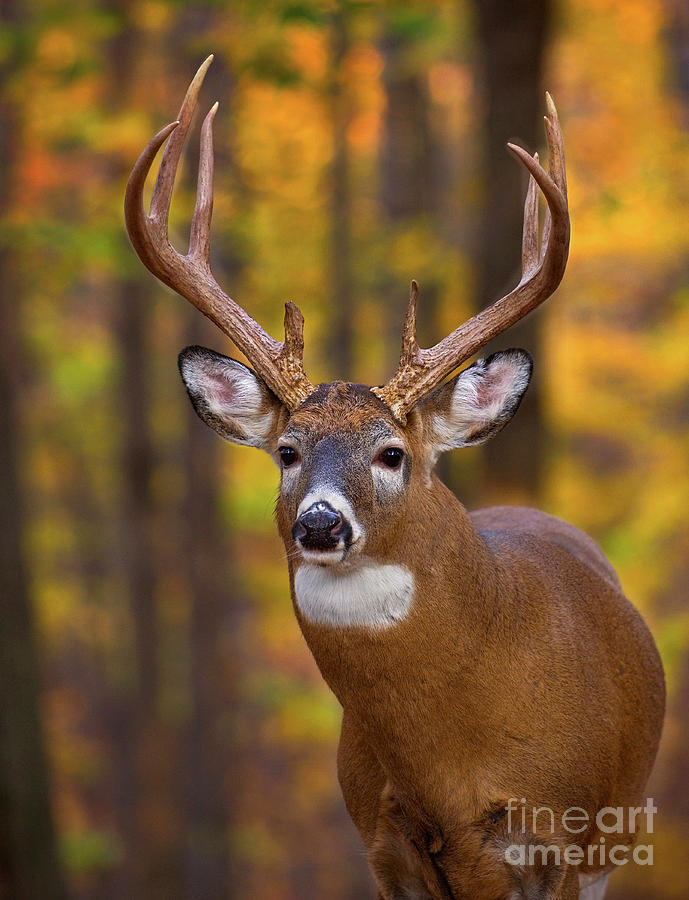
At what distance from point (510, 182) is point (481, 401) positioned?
203 inches

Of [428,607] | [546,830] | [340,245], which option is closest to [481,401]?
[428,607]

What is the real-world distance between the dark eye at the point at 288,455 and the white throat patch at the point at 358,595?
0.35 m

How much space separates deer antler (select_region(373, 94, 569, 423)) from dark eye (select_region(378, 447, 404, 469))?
0.42 feet

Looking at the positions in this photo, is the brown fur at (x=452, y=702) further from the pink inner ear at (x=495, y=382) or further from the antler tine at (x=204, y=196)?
the antler tine at (x=204, y=196)

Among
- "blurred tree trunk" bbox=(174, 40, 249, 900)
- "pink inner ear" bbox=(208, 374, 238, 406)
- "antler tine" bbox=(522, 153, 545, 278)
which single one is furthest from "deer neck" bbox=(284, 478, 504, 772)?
"blurred tree trunk" bbox=(174, 40, 249, 900)

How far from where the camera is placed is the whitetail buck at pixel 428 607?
3.82 m

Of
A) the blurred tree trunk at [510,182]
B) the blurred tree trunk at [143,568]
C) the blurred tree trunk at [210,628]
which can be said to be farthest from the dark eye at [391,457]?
the blurred tree trunk at [143,568]

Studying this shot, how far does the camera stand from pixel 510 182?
29.6ft

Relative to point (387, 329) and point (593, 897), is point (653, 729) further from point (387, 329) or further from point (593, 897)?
point (387, 329)

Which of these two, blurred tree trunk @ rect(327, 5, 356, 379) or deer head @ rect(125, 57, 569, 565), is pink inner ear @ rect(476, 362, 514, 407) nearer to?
deer head @ rect(125, 57, 569, 565)

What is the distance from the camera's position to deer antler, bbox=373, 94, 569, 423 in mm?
4023

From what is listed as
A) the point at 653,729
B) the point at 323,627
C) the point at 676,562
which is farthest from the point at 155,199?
the point at 676,562

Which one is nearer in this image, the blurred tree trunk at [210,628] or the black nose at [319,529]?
the black nose at [319,529]

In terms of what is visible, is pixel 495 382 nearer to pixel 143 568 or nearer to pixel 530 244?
pixel 530 244
